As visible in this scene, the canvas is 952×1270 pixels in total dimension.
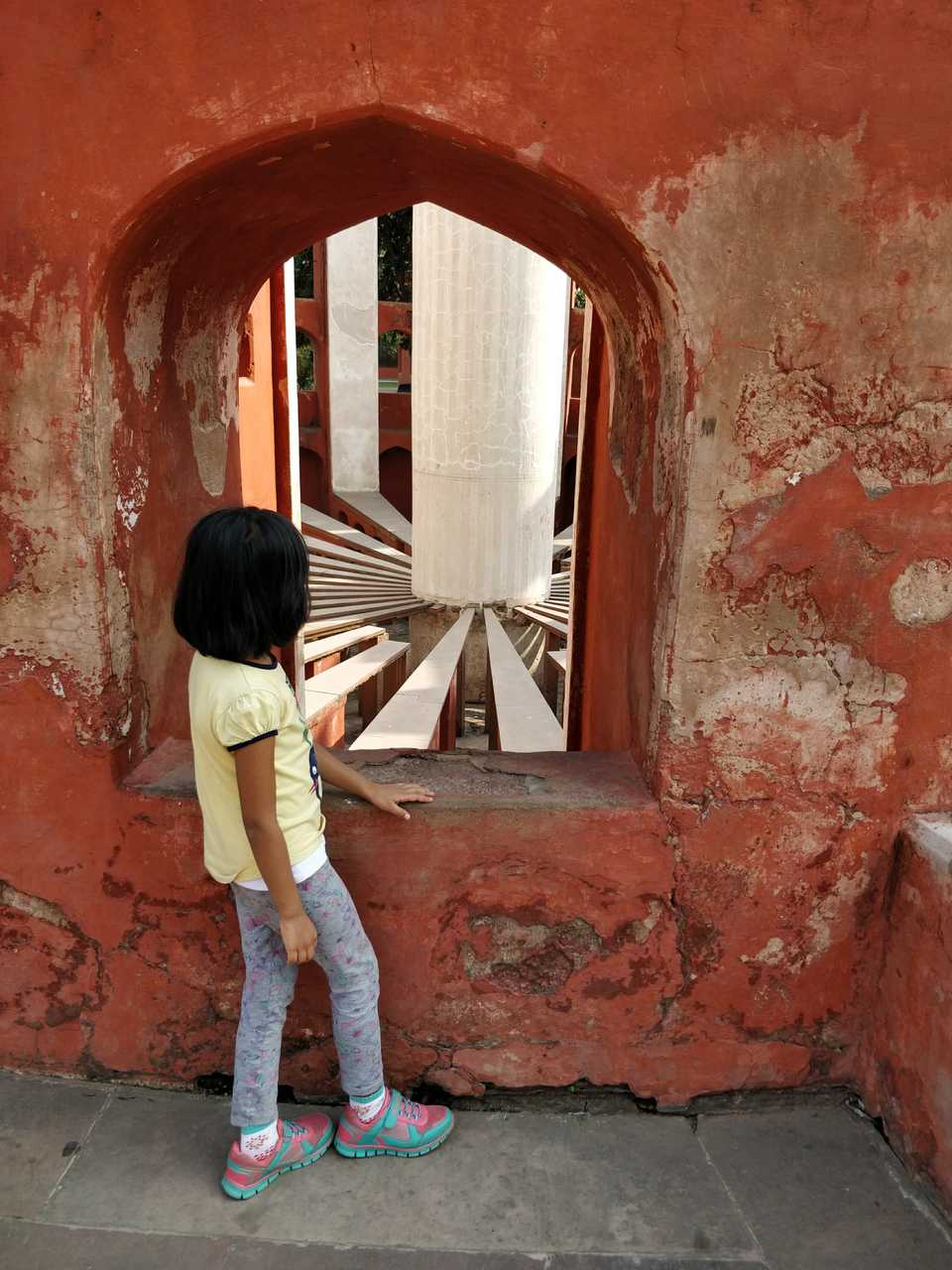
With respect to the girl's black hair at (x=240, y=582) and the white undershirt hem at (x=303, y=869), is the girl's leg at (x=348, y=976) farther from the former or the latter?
the girl's black hair at (x=240, y=582)

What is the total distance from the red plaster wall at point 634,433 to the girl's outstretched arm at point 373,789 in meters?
0.13

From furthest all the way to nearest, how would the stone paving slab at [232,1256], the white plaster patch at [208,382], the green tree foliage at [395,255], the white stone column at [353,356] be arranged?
1. the green tree foliage at [395,255]
2. the white stone column at [353,356]
3. the white plaster patch at [208,382]
4. the stone paving slab at [232,1256]

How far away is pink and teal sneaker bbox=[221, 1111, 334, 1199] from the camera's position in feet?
5.98

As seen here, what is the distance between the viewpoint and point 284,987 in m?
1.82

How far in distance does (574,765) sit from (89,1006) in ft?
3.84

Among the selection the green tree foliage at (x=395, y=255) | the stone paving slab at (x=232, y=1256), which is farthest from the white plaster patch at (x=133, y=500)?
the green tree foliage at (x=395, y=255)

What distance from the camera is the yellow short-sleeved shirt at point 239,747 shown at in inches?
60.6

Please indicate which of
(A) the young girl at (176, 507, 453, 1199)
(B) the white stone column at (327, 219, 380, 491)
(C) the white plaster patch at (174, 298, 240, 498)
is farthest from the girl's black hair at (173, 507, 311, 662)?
(B) the white stone column at (327, 219, 380, 491)

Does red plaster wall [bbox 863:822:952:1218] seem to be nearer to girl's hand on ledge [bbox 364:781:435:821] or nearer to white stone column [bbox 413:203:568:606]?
girl's hand on ledge [bbox 364:781:435:821]

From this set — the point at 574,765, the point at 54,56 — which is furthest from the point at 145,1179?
the point at 54,56

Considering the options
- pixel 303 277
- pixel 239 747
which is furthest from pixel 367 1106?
pixel 303 277

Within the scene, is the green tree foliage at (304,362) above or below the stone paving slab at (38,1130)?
above

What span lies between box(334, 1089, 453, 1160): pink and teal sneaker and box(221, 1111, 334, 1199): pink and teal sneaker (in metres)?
0.04

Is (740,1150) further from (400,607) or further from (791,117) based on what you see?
(400,607)
